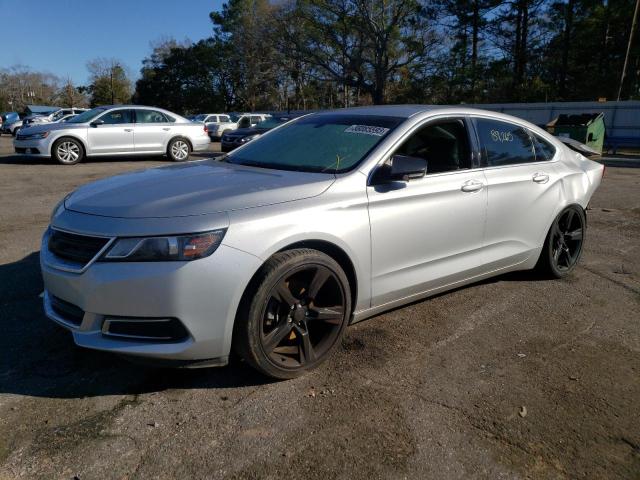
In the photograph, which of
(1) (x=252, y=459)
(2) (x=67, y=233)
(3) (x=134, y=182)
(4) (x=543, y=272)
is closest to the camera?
(1) (x=252, y=459)

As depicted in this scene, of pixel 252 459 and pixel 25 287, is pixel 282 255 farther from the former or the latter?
pixel 25 287

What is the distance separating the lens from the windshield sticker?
3557 mm

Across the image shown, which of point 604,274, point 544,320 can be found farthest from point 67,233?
point 604,274

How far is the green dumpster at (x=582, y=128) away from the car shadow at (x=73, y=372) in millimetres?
18381

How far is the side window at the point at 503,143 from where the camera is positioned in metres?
4.08

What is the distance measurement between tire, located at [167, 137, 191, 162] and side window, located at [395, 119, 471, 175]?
12.0 m

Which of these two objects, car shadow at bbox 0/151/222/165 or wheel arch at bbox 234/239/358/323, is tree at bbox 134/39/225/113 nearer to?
car shadow at bbox 0/151/222/165

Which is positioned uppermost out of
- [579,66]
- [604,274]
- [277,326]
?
[579,66]

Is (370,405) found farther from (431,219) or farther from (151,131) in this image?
(151,131)

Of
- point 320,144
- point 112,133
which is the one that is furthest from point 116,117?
point 320,144

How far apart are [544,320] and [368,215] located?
1.76 meters

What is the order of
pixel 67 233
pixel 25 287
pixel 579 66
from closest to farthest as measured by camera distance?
pixel 67 233 < pixel 25 287 < pixel 579 66

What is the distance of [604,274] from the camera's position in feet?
16.5

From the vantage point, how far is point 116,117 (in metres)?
13.7
